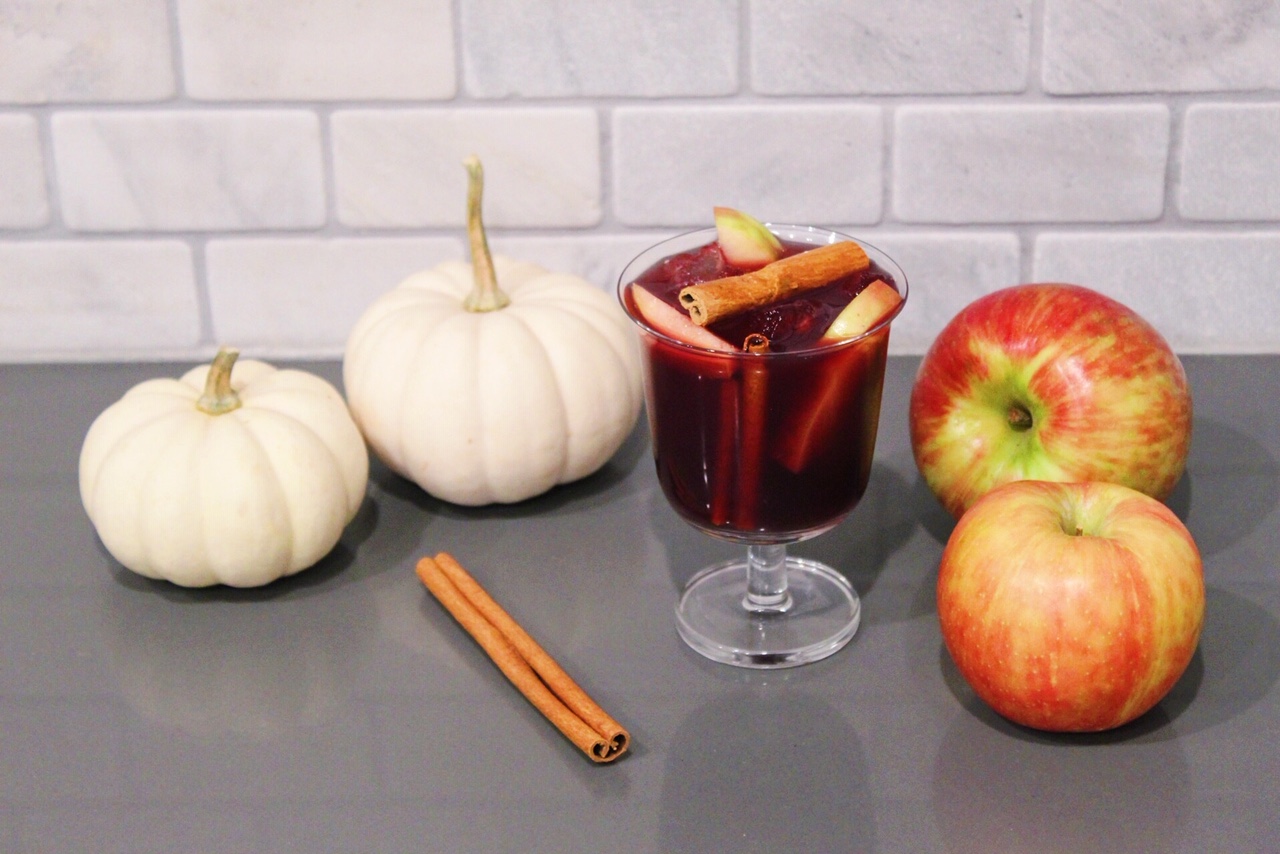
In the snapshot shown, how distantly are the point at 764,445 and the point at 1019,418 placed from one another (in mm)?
227

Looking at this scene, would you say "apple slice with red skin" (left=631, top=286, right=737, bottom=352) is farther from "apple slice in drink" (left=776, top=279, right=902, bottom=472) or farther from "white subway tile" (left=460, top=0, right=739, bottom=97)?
"white subway tile" (left=460, top=0, right=739, bottom=97)

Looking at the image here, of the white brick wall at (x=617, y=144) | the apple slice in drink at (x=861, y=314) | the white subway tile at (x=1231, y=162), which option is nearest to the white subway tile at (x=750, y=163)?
the white brick wall at (x=617, y=144)

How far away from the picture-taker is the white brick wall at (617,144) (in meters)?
1.25

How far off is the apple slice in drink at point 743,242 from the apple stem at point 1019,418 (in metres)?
0.20

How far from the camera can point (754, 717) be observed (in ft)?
2.74

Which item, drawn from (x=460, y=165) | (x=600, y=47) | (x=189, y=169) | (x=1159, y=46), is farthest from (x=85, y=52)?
(x=1159, y=46)

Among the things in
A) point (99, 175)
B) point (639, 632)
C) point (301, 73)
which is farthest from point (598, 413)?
point (99, 175)

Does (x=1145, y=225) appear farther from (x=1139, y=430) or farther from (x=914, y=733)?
(x=914, y=733)

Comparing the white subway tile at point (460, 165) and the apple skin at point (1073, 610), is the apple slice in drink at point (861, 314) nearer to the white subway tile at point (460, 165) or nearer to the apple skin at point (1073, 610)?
the apple skin at point (1073, 610)

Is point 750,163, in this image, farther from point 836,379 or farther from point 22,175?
point 22,175

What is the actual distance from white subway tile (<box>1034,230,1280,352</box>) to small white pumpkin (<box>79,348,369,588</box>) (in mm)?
727

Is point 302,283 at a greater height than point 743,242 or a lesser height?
lesser

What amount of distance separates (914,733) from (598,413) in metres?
0.37

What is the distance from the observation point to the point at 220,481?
934 mm
